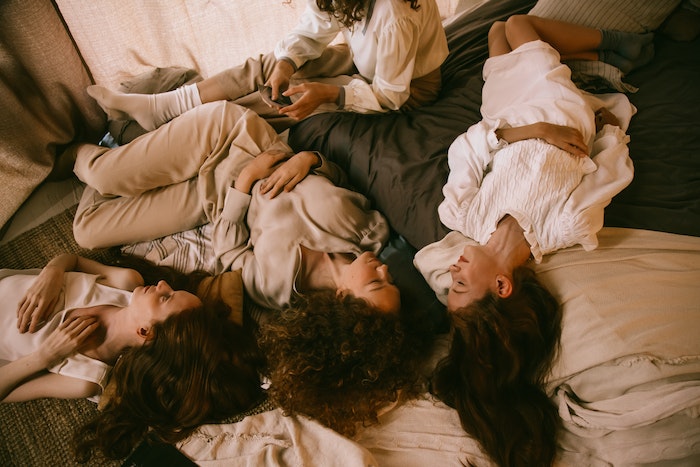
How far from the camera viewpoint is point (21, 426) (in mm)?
1071

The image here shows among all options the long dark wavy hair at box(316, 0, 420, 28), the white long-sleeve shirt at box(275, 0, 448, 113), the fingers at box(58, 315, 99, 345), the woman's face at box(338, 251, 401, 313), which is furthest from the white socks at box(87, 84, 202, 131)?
the woman's face at box(338, 251, 401, 313)

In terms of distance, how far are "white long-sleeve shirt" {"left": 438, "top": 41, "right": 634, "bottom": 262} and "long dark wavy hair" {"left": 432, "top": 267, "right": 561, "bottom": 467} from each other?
0.14m

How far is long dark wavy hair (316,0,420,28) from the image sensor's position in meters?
1.20

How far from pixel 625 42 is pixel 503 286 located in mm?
956


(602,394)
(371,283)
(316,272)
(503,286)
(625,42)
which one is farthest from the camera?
(625,42)

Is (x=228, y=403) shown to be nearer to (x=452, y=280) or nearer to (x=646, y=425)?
(x=452, y=280)

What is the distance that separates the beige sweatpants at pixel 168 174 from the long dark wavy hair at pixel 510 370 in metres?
0.86

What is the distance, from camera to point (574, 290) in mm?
928

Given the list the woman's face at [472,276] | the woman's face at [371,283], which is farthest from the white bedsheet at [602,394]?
the woman's face at [371,283]

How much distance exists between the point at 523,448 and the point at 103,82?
2.18 metres

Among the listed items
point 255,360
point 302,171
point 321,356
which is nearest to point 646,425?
point 321,356

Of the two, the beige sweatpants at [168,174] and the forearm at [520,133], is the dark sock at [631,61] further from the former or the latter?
the beige sweatpants at [168,174]

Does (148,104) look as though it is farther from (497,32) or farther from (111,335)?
(497,32)

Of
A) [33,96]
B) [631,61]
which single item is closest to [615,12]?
[631,61]
